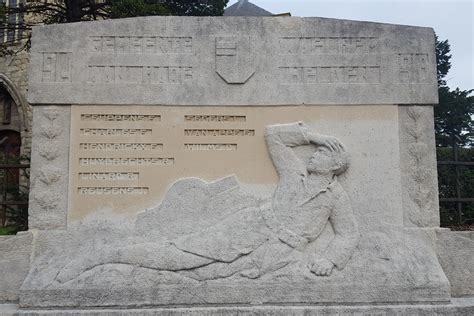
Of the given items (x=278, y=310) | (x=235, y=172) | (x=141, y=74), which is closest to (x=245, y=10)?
(x=141, y=74)

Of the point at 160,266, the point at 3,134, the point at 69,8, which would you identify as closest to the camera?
the point at 160,266

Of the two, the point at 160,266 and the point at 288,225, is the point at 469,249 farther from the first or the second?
the point at 160,266

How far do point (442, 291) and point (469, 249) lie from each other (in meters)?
0.58

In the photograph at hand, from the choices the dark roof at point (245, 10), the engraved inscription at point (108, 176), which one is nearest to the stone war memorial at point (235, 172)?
the engraved inscription at point (108, 176)

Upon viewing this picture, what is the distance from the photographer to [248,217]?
419 cm

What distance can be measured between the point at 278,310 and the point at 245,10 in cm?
1421

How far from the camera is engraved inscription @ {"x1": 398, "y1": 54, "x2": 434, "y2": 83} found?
461 centimetres

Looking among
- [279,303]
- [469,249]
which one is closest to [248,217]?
[279,303]

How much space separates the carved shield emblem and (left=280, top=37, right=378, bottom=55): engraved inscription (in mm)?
337

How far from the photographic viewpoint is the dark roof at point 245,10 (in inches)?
622

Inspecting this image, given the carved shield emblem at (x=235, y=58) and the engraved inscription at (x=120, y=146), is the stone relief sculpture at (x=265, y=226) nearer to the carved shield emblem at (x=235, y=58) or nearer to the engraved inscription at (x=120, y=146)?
the engraved inscription at (x=120, y=146)

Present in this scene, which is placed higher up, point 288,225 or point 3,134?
point 3,134

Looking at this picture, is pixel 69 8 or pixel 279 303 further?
pixel 69 8

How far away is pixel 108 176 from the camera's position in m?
4.36
